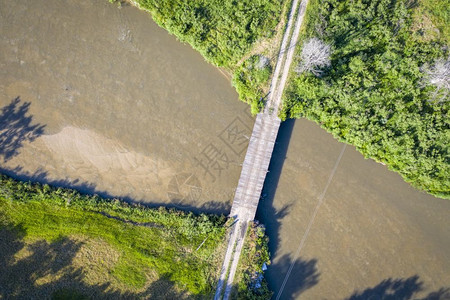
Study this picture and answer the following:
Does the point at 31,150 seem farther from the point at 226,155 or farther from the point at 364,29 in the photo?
the point at 364,29

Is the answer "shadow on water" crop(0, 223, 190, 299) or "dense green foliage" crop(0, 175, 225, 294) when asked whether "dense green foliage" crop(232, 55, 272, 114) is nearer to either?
"dense green foliage" crop(0, 175, 225, 294)

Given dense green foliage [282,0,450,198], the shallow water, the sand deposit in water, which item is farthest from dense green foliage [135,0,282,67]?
the shallow water

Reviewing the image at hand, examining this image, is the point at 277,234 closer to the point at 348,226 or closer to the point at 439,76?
the point at 348,226

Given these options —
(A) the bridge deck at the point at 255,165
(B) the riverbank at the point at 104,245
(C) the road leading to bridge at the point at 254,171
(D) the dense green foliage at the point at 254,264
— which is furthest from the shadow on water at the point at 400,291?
(A) the bridge deck at the point at 255,165

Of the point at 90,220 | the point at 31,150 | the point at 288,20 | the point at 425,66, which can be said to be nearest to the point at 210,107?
the point at 288,20

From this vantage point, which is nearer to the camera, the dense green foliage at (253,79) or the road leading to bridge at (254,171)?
the dense green foliage at (253,79)

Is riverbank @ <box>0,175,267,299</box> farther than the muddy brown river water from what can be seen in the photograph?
No

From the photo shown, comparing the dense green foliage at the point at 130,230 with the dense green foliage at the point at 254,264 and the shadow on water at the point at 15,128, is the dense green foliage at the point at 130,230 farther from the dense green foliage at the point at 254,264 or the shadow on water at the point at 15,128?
the shadow on water at the point at 15,128
